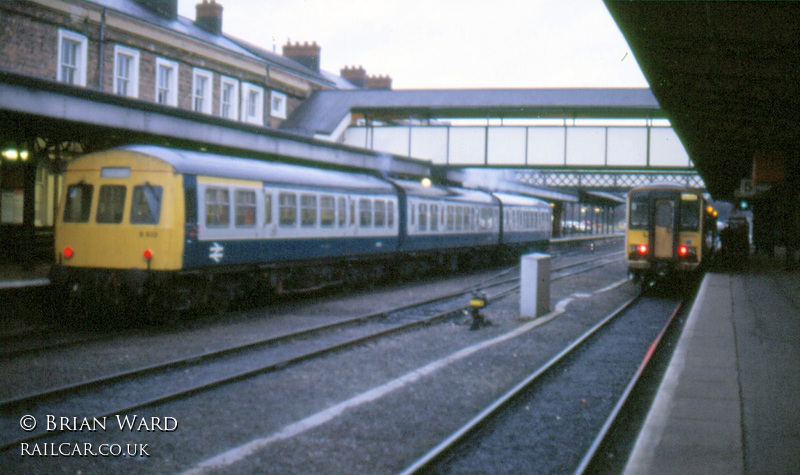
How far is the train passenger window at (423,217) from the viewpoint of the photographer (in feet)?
70.6

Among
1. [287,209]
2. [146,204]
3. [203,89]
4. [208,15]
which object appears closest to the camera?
[146,204]

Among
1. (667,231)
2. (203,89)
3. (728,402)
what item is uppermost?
(203,89)

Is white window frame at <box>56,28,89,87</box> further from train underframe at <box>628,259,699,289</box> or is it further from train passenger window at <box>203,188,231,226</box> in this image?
train underframe at <box>628,259,699,289</box>

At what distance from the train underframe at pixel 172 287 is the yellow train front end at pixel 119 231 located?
0.07 ft

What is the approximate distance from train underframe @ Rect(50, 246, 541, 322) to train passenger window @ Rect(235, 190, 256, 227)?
829mm

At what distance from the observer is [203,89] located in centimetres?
2580

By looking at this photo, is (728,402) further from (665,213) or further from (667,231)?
(665,213)

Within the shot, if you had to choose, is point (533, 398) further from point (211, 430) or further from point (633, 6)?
point (633, 6)

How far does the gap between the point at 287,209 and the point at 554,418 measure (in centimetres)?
874

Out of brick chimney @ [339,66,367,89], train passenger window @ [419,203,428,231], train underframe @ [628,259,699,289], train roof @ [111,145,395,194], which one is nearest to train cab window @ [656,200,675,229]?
train underframe @ [628,259,699,289]

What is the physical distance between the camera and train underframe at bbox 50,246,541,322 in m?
11.7

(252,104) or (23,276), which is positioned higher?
(252,104)

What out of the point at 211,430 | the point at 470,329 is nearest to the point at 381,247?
the point at 470,329

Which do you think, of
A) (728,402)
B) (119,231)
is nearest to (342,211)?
(119,231)
